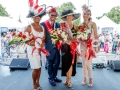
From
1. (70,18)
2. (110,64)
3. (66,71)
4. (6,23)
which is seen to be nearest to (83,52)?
(66,71)

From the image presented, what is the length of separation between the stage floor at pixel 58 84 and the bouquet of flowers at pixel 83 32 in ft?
2.79

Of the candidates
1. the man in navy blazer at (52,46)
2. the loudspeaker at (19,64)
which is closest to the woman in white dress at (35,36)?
the man in navy blazer at (52,46)

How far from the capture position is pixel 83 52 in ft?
9.15

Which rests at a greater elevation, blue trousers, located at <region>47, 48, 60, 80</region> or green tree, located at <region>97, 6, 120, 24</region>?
green tree, located at <region>97, 6, 120, 24</region>

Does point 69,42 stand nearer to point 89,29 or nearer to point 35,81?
point 89,29

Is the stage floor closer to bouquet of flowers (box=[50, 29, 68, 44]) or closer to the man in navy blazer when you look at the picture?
the man in navy blazer

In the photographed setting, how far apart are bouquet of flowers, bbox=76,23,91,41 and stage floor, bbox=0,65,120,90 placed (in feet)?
2.79

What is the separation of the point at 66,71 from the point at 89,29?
31.2 inches

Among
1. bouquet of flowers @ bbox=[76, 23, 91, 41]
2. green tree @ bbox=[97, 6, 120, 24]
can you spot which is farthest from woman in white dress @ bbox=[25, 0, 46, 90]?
green tree @ bbox=[97, 6, 120, 24]

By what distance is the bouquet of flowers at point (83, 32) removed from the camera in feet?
8.18

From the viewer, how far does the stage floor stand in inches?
112

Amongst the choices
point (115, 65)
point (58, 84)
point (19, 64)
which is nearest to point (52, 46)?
point (58, 84)

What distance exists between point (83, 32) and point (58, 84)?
1.06 meters

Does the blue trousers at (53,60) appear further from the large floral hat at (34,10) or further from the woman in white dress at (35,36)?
the large floral hat at (34,10)
